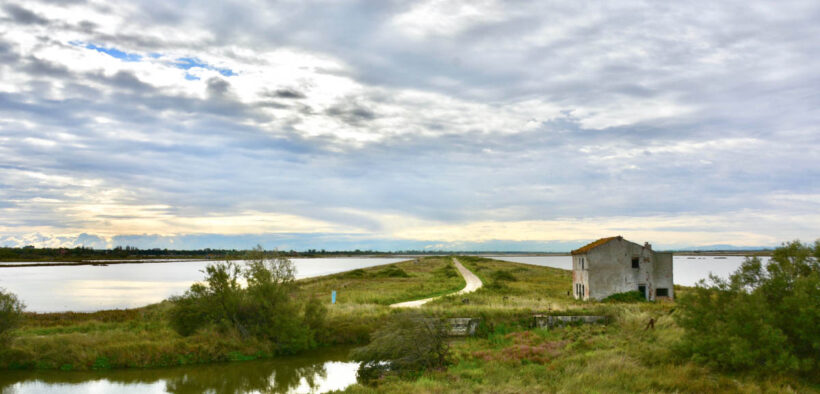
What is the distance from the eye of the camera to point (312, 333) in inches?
1145

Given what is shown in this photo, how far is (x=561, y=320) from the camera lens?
102 feet

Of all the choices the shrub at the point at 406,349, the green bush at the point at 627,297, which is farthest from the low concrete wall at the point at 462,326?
the green bush at the point at 627,297

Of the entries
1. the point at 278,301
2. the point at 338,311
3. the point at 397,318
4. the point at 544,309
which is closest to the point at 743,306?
the point at 397,318

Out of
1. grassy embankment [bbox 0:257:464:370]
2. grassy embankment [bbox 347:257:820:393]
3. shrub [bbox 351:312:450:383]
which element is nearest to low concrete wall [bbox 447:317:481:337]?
grassy embankment [bbox 347:257:820:393]

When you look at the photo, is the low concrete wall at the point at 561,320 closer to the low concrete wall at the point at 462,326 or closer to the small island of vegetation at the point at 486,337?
the small island of vegetation at the point at 486,337

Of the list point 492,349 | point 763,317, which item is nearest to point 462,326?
point 492,349

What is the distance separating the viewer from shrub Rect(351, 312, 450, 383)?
22094 millimetres

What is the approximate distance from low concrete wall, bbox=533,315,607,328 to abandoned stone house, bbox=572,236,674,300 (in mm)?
8721

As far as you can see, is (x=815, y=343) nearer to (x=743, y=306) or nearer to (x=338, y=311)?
(x=743, y=306)

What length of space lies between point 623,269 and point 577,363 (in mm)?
22125

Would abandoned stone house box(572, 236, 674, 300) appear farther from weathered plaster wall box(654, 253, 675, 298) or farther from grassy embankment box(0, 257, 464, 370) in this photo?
grassy embankment box(0, 257, 464, 370)

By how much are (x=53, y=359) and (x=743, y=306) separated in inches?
1140

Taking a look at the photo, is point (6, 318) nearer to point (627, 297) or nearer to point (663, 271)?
point (627, 297)

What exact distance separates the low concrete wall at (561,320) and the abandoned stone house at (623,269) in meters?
8.72
